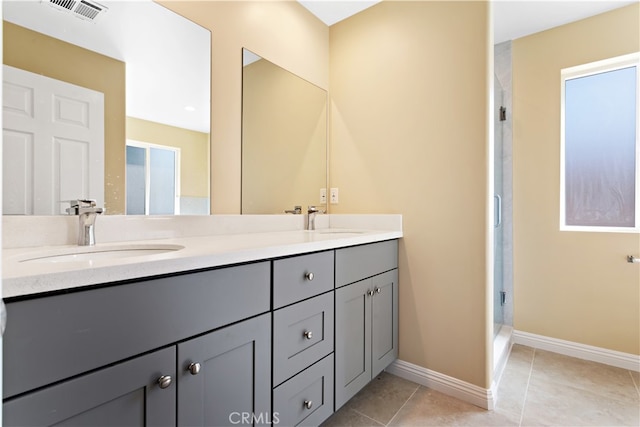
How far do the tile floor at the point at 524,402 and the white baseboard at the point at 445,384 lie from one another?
30 mm

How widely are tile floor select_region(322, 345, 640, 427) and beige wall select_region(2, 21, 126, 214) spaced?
1411 millimetres

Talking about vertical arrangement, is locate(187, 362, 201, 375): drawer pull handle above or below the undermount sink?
below

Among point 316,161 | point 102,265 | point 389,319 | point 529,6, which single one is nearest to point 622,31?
point 529,6

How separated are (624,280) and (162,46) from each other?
2893mm

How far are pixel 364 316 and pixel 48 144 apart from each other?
4.71 ft

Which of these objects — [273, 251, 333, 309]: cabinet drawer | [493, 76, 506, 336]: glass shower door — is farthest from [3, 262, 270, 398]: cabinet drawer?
[493, 76, 506, 336]: glass shower door

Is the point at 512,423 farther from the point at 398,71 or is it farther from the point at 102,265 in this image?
the point at 398,71

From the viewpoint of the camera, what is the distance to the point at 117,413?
748 millimetres

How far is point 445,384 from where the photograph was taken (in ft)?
5.61

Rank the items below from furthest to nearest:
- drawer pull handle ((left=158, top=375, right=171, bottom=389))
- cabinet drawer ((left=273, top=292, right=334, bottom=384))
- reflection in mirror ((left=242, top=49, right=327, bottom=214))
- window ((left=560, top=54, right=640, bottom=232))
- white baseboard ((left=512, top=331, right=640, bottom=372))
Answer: window ((left=560, top=54, right=640, bottom=232)), white baseboard ((left=512, top=331, right=640, bottom=372)), reflection in mirror ((left=242, top=49, right=327, bottom=214)), cabinet drawer ((left=273, top=292, right=334, bottom=384)), drawer pull handle ((left=158, top=375, right=171, bottom=389))

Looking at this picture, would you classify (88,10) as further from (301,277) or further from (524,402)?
(524,402)

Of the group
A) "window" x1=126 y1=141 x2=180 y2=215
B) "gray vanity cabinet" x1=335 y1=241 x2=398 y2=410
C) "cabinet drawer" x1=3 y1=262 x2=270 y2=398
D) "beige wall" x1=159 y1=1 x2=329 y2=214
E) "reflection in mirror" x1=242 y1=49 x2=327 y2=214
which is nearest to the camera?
"cabinet drawer" x1=3 y1=262 x2=270 y2=398

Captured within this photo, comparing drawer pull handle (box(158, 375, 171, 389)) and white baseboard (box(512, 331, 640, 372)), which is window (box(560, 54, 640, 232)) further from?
drawer pull handle (box(158, 375, 171, 389))

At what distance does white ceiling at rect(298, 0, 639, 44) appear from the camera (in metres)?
1.99
